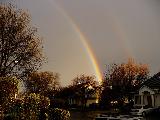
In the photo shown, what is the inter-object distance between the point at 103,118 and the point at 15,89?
2168 cm

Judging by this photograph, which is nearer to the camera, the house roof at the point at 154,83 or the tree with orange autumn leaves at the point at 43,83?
the house roof at the point at 154,83

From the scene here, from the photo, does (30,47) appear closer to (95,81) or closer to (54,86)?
(95,81)

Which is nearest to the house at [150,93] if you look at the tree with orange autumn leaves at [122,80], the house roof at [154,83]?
the house roof at [154,83]

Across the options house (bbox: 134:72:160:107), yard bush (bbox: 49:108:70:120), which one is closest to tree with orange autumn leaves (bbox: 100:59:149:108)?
house (bbox: 134:72:160:107)

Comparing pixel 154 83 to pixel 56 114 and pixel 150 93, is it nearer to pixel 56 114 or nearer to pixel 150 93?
pixel 150 93

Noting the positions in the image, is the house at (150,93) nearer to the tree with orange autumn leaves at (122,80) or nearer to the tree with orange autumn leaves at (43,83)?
the tree with orange autumn leaves at (122,80)

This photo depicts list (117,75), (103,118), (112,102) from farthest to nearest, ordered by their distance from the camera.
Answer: (117,75)
(112,102)
(103,118)

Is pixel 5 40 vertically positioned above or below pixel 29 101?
above

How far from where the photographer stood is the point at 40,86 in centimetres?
14362

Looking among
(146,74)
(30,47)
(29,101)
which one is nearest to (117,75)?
(146,74)

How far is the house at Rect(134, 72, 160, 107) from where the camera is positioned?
59.4 metres

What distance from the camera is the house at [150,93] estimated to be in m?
59.4

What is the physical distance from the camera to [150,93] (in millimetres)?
60750

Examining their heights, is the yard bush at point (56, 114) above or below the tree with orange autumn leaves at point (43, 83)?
below
